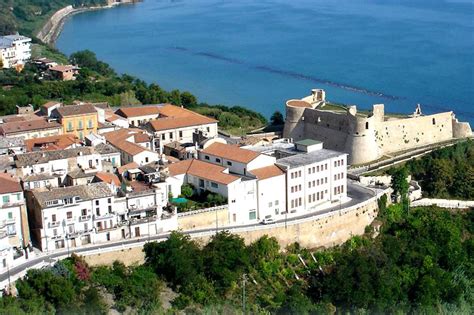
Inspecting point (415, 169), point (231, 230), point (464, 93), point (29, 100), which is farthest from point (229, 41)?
point (231, 230)

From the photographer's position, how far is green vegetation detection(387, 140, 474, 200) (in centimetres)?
2095

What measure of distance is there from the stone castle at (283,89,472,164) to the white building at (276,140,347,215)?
315 cm

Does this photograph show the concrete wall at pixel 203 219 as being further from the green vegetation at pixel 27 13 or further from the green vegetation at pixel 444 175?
the green vegetation at pixel 27 13

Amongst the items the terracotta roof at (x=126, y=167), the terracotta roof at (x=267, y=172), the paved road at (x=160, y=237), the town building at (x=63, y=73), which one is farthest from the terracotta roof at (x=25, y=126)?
the town building at (x=63, y=73)

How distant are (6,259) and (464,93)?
2618 cm

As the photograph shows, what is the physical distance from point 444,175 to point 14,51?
23132mm

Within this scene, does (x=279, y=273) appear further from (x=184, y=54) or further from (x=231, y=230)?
(x=184, y=54)

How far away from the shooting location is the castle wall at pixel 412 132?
22.9 m

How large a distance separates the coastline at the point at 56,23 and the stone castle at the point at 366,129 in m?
31.0

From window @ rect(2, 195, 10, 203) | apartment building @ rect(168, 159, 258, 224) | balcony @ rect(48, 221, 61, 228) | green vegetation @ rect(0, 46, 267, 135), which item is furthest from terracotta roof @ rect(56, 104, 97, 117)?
balcony @ rect(48, 221, 61, 228)

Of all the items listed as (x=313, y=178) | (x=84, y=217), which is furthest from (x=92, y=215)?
(x=313, y=178)

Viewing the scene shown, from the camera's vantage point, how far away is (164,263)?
15.2 metres

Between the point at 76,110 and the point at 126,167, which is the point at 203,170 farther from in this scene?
the point at 76,110

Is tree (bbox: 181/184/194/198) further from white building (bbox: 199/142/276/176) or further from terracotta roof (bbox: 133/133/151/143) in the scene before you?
terracotta roof (bbox: 133/133/151/143)
